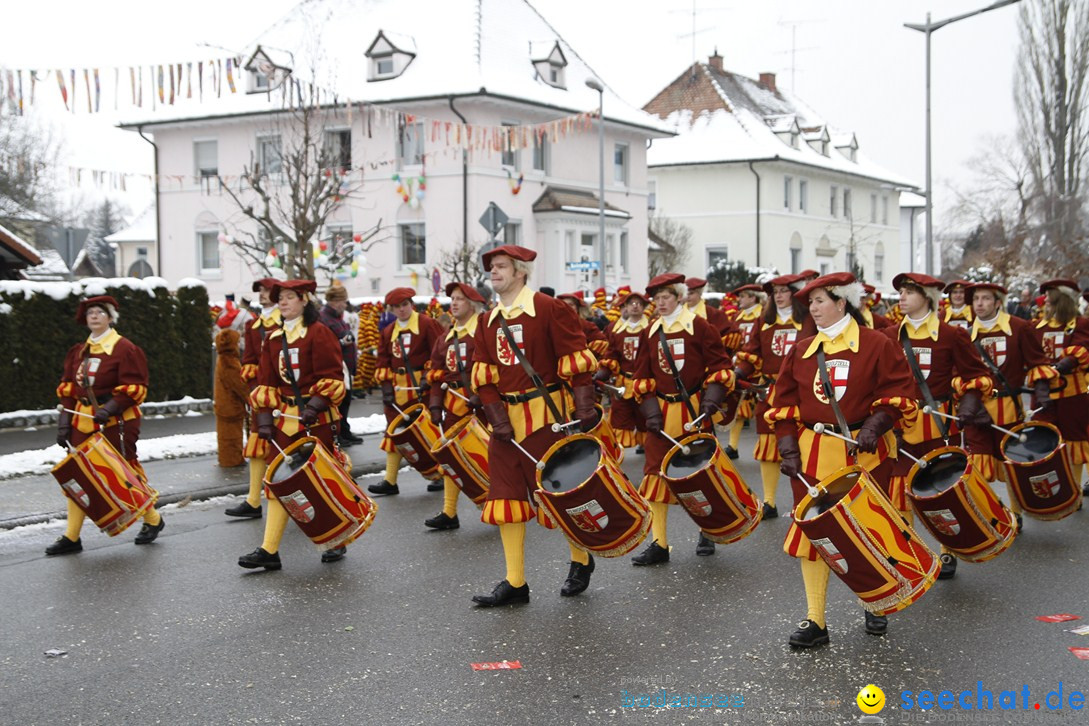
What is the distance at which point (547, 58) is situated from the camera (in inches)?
1647

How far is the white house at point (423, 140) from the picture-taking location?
39.1 meters

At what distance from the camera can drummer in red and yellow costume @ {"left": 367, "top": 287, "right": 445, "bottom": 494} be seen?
1203 centimetres

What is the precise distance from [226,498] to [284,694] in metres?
6.71

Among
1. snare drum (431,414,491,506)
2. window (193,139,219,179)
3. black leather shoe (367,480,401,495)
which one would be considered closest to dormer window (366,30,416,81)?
window (193,139,219,179)

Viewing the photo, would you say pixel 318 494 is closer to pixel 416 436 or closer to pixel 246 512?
pixel 246 512

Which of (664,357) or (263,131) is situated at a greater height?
(263,131)

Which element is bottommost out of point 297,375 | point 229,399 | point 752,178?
point 229,399

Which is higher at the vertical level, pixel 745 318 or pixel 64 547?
pixel 745 318

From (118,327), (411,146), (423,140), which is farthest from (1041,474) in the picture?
(411,146)

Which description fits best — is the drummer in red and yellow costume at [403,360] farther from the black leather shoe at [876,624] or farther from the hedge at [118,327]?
the hedge at [118,327]

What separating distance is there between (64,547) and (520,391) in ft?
12.8

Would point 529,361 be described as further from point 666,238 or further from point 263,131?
point 666,238

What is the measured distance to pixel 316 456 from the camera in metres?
8.19

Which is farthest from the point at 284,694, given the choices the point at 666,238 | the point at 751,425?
the point at 666,238
